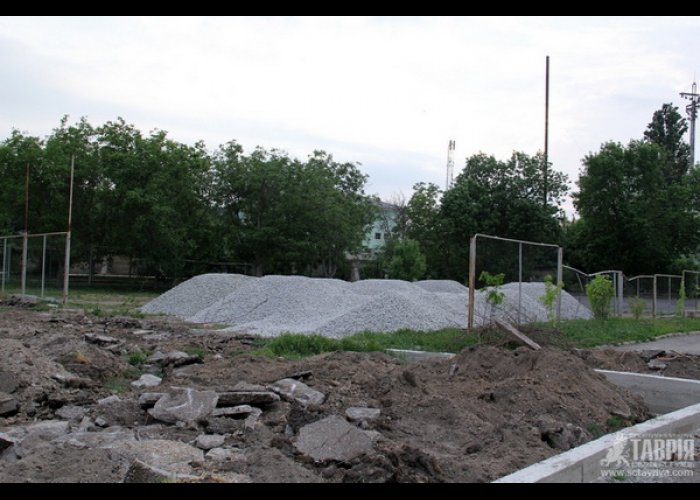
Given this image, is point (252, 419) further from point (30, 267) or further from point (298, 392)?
point (30, 267)

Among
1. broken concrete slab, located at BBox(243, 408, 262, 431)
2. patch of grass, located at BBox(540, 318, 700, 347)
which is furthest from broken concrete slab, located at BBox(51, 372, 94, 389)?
patch of grass, located at BBox(540, 318, 700, 347)

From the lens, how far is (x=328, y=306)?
63.0ft

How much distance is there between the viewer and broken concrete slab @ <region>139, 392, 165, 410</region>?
21.1 ft

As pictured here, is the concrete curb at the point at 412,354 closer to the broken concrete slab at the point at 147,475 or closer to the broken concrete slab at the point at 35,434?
the broken concrete slab at the point at 35,434

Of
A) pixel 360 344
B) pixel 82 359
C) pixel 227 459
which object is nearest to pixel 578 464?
pixel 227 459

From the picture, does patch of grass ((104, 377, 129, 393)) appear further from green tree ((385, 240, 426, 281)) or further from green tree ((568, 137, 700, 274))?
green tree ((568, 137, 700, 274))

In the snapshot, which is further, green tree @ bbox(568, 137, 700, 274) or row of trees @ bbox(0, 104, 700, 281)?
green tree @ bbox(568, 137, 700, 274)

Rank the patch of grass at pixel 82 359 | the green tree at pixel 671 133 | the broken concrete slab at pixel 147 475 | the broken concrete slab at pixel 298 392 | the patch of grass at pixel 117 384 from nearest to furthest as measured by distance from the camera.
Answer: the broken concrete slab at pixel 147 475, the broken concrete slab at pixel 298 392, the patch of grass at pixel 117 384, the patch of grass at pixel 82 359, the green tree at pixel 671 133

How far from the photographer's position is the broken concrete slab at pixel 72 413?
21.1 feet

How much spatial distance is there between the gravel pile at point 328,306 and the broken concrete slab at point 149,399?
7.14 meters

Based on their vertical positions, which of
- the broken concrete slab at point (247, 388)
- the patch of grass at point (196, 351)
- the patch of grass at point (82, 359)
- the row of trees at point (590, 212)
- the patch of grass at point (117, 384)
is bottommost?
the patch of grass at point (117, 384)

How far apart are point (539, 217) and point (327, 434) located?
120ft

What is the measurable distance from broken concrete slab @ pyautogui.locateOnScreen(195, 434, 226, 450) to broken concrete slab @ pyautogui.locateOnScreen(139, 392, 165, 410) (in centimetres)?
110

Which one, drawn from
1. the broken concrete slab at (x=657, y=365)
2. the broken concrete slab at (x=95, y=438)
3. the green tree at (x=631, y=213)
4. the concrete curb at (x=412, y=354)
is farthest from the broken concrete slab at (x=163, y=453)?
the green tree at (x=631, y=213)
